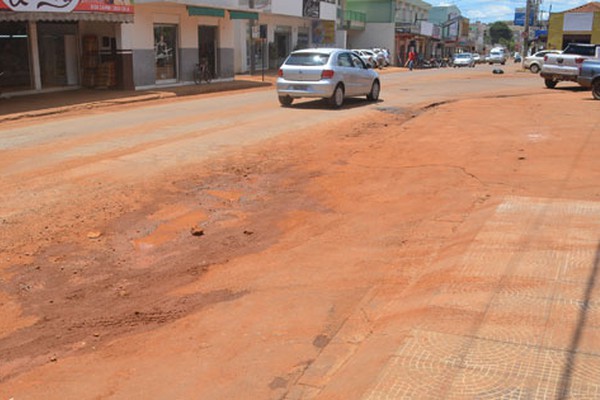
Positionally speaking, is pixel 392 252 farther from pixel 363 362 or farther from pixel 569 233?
pixel 363 362

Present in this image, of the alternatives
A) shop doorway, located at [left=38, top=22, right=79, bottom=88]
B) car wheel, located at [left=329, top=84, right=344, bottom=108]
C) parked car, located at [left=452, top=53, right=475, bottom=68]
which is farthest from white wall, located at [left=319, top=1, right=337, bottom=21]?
car wheel, located at [left=329, top=84, right=344, bottom=108]

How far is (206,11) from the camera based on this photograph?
2889 centimetres

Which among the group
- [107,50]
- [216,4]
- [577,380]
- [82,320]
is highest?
[216,4]

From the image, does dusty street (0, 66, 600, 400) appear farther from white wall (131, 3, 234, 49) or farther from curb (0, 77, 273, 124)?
white wall (131, 3, 234, 49)

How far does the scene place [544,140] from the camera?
12695mm

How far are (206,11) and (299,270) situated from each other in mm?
24834

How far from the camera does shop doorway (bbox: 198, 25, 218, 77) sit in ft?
103

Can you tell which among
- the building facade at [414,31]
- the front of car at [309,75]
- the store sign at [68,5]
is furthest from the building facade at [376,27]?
the front of car at [309,75]

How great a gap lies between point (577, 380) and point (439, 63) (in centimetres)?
7124

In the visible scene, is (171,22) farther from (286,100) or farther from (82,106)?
(286,100)

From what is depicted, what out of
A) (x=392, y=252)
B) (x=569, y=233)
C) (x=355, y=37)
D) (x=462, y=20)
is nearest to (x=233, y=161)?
(x=392, y=252)

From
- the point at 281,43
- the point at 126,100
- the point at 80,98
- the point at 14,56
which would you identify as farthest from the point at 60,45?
the point at 281,43

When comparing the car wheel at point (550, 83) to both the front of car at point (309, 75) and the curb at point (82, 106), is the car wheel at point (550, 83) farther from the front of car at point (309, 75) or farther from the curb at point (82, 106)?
the curb at point (82, 106)

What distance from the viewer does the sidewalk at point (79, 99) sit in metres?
→ 18.6
